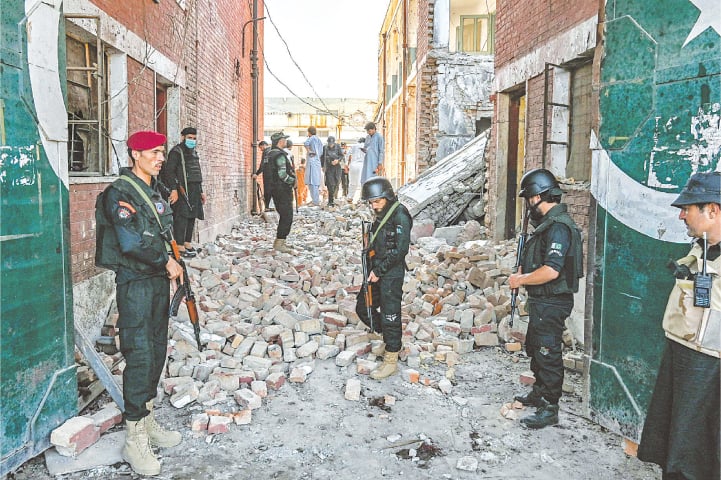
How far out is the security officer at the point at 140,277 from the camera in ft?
11.0

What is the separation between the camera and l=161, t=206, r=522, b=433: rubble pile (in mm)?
4699

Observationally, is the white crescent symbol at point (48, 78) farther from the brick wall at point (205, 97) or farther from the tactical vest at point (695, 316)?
the tactical vest at point (695, 316)

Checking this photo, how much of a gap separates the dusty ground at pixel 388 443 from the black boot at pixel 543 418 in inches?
1.9

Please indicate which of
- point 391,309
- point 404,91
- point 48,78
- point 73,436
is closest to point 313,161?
point 404,91

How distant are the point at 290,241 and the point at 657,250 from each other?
324 inches

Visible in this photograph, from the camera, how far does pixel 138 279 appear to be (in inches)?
136

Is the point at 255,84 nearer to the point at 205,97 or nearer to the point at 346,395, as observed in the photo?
the point at 205,97

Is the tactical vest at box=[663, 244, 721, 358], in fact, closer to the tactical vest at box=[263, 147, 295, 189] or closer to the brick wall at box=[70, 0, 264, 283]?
the brick wall at box=[70, 0, 264, 283]

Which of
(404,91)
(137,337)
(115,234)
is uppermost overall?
(404,91)

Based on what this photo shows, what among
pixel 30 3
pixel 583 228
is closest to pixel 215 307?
pixel 30 3

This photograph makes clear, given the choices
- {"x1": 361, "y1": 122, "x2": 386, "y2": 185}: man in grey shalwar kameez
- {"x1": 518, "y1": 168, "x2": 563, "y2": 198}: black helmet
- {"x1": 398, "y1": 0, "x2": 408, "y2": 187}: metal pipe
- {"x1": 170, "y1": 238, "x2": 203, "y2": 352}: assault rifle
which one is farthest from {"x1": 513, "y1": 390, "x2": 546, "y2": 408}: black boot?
{"x1": 398, "y1": 0, "x2": 408, "y2": 187}: metal pipe

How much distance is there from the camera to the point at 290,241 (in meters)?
11.1

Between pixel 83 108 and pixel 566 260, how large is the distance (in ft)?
16.2

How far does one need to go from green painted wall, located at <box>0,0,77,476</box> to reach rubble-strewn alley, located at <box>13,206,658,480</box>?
0.93 ft
